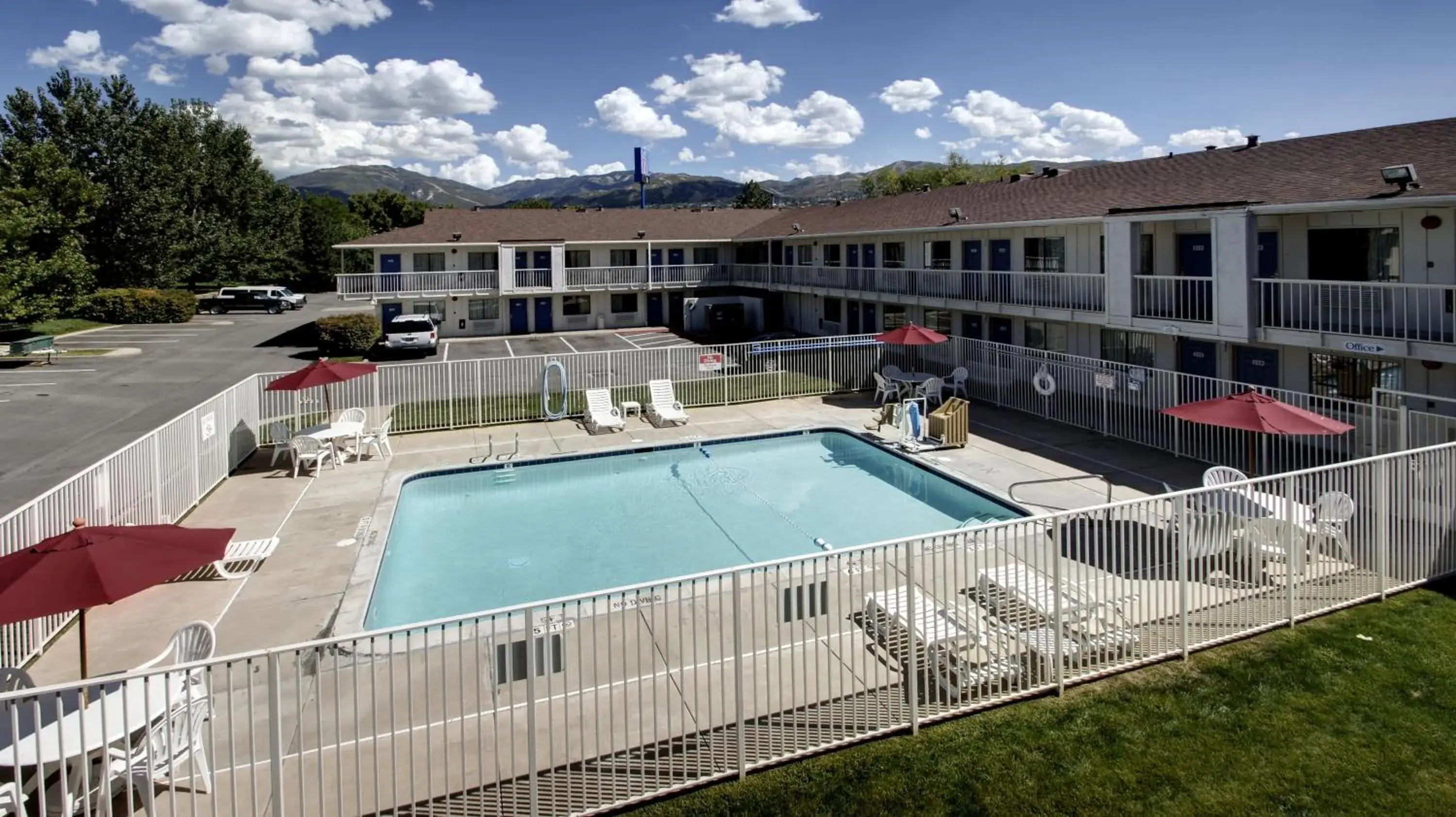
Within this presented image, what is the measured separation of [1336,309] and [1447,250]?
6.10ft

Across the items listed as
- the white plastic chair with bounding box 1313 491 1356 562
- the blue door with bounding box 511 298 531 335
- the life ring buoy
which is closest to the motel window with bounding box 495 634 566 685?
the white plastic chair with bounding box 1313 491 1356 562

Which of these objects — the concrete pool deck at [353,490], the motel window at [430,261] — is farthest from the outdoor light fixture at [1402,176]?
the motel window at [430,261]

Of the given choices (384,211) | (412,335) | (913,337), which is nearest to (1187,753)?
(913,337)

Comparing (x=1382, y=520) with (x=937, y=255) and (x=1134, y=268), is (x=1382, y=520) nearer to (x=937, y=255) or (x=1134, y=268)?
(x=1134, y=268)

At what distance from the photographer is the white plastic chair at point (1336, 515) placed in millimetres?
9359

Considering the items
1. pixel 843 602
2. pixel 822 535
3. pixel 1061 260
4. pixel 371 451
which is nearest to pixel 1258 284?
pixel 1061 260

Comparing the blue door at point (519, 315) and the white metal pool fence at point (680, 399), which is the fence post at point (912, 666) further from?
the blue door at point (519, 315)

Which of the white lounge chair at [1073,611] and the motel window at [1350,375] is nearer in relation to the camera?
the white lounge chair at [1073,611]

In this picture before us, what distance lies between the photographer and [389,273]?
40438 mm

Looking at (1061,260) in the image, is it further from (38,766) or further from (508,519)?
(38,766)

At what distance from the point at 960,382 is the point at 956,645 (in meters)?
16.8

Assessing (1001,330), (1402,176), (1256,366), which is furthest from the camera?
(1001,330)

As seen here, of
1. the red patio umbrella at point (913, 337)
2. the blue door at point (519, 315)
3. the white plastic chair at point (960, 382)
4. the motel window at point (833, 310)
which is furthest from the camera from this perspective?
the blue door at point (519, 315)

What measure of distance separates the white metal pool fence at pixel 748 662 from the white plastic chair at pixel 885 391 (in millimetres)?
13263
